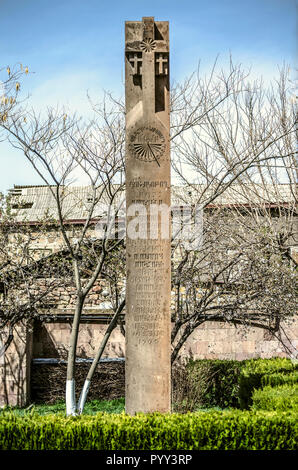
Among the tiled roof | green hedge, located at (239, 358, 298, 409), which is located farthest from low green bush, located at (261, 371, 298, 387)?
the tiled roof

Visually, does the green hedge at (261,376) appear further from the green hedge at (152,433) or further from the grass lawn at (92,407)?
the grass lawn at (92,407)

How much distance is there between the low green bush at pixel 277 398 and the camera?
19.2 ft

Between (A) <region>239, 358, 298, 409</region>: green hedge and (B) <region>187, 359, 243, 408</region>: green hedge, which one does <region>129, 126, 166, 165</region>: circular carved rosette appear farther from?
(B) <region>187, 359, 243, 408</region>: green hedge

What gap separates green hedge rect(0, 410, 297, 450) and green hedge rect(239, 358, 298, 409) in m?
2.14

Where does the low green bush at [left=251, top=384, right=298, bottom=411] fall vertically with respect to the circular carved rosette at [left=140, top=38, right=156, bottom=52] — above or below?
below

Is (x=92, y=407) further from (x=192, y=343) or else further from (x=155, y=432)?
(x=155, y=432)

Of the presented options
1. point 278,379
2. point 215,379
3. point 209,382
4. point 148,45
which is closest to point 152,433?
point 278,379

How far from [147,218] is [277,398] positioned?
257cm

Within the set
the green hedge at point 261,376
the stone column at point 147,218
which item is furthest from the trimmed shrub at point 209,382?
the stone column at point 147,218

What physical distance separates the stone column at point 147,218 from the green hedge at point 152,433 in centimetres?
67

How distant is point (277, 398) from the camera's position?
241 inches

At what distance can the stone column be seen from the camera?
563 cm
